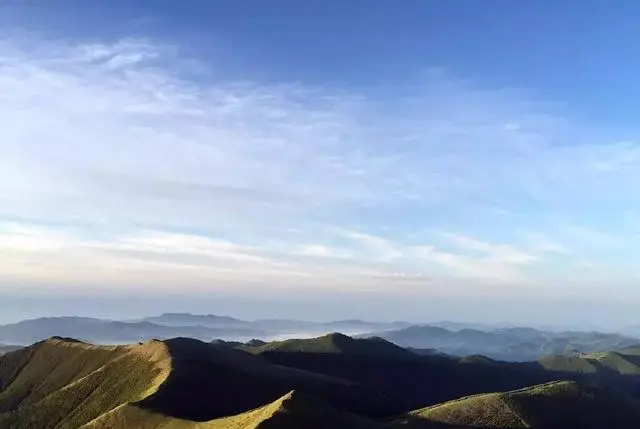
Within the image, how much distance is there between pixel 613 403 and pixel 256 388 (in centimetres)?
7262

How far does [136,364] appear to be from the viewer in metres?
145

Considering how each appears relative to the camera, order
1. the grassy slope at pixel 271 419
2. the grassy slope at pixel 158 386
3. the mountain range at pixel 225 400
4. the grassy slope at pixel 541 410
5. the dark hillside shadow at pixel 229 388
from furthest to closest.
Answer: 1. the grassy slope at pixel 158 386
2. the dark hillside shadow at pixel 229 388
3. the grassy slope at pixel 541 410
4. the mountain range at pixel 225 400
5. the grassy slope at pixel 271 419

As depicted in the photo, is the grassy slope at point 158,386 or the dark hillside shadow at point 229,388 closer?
the dark hillside shadow at point 229,388

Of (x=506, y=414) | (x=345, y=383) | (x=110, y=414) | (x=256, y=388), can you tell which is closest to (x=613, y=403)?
(x=506, y=414)

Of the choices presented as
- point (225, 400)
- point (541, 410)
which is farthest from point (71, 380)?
point (541, 410)

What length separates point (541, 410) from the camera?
12375cm

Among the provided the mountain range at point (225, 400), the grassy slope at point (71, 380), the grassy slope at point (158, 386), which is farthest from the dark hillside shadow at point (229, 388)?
the grassy slope at point (71, 380)

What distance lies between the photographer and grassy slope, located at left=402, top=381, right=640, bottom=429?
11588 centimetres

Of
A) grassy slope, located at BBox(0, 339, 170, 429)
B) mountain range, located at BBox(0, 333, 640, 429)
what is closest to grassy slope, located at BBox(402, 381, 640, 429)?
mountain range, located at BBox(0, 333, 640, 429)

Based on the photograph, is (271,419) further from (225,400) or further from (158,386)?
(158,386)

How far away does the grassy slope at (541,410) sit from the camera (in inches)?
4562

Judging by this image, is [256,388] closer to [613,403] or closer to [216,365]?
[216,365]

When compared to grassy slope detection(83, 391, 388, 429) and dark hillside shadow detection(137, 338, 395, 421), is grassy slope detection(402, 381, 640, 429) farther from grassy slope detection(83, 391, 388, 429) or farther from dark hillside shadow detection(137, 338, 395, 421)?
dark hillside shadow detection(137, 338, 395, 421)

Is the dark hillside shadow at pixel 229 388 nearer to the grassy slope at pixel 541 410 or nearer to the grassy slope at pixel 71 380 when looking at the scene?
the grassy slope at pixel 71 380
